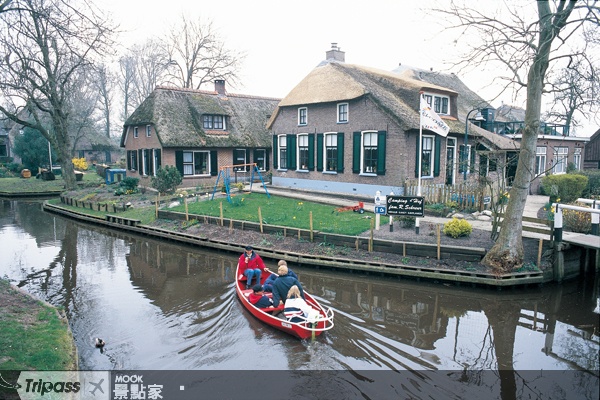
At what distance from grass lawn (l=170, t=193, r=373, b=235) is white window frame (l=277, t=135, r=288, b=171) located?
126 inches

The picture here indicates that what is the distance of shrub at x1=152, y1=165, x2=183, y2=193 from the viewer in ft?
77.6

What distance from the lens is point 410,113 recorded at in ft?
64.6

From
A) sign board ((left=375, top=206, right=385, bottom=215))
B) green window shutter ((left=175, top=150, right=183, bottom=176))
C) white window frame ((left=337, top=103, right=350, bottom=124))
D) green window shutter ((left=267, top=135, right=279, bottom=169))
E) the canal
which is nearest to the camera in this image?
the canal

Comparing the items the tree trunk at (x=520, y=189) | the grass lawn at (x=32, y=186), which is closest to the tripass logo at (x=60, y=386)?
the tree trunk at (x=520, y=189)

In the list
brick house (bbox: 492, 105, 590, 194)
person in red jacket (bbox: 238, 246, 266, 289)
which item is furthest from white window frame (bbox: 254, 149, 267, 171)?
person in red jacket (bbox: 238, 246, 266, 289)

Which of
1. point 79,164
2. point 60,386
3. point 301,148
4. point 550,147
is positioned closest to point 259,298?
point 60,386

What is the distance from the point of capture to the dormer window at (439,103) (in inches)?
851

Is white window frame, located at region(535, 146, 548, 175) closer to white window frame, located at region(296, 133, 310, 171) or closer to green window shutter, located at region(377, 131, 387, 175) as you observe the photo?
green window shutter, located at region(377, 131, 387, 175)

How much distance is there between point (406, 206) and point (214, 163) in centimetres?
1702

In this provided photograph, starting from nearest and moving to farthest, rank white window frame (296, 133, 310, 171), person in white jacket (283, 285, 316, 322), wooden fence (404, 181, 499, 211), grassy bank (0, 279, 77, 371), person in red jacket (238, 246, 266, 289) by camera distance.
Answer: grassy bank (0, 279, 77, 371) → person in white jacket (283, 285, 316, 322) → person in red jacket (238, 246, 266, 289) → wooden fence (404, 181, 499, 211) → white window frame (296, 133, 310, 171)

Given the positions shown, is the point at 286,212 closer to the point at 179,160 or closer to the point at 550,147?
the point at 179,160

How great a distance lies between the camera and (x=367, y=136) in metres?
20.8

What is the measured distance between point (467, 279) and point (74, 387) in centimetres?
938

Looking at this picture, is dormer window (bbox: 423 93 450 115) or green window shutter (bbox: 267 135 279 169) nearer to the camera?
dormer window (bbox: 423 93 450 115)
